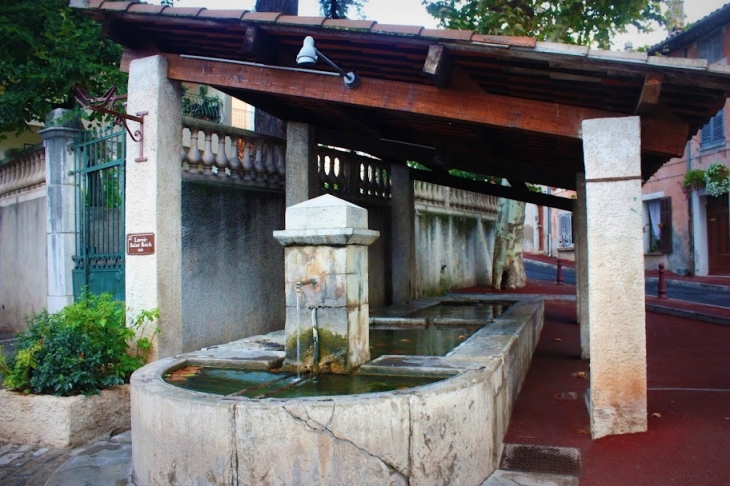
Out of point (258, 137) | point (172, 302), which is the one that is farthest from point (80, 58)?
point (172, 302)

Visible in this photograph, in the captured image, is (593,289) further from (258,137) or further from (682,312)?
(682,312)

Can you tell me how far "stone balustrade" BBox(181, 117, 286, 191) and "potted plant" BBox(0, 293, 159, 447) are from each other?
2310mm

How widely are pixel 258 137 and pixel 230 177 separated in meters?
0.88

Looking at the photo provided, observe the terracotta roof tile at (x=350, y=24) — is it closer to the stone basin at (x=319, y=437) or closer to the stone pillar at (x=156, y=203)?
the stone pillar at (x=156, y=203)

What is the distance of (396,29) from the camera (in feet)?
17.3

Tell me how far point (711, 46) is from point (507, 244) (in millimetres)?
10423

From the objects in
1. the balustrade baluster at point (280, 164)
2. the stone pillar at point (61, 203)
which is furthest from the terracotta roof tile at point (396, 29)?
the stone pillar at point (61, 203)

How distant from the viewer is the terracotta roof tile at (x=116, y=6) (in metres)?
5.89

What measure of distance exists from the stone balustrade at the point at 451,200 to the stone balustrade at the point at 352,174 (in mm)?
2429

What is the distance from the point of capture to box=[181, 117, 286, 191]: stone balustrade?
756cm

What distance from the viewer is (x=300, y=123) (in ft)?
28.8

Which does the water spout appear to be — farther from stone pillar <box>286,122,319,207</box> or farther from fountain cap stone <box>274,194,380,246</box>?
stone pillar <box>286,122,319,207</box>

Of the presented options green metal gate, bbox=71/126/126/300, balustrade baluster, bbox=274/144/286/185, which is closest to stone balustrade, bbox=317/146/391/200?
balustrade baluster, bbox=274/144/286/185

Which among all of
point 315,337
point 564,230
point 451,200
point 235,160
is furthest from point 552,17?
point 564,230
